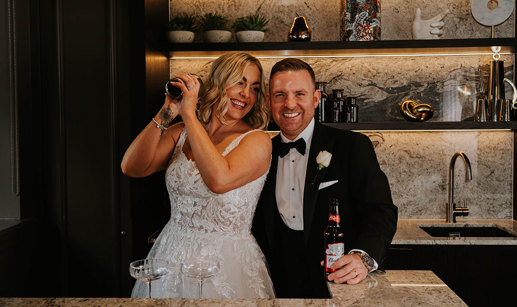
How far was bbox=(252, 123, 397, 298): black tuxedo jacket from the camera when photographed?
2.00 meters

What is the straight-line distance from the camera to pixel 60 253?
9.16ft

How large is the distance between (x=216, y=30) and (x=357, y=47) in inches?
37.2

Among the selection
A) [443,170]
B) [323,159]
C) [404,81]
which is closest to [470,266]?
[443,170]

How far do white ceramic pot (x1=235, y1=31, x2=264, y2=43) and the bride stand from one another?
4.18ft

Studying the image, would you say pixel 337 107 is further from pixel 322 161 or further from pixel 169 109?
pixel 169 109

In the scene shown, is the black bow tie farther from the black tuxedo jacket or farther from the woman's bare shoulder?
the woman's bare shoulder

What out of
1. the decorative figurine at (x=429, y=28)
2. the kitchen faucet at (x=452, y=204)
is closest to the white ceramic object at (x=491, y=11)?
the decorative figurine at (x=429, y=28)

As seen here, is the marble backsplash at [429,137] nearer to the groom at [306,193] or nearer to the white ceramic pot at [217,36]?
the white ceramic pot at [217,36]

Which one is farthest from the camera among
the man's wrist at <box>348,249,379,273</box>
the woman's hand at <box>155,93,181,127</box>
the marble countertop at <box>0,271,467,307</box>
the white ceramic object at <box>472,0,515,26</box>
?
the white ceramic object at <box>472,0,515,26</box>

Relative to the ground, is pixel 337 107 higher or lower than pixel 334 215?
higher

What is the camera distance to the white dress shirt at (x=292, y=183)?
214 cm

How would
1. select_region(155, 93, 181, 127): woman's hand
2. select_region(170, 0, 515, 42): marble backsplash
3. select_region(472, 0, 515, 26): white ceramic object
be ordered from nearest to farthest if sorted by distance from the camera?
select_region(155, 93, 181, 127): woman's hand
select_region(472, 0, 515, 26): white ceramic object
select_region(170, 0, 515, 42): marble backsplash

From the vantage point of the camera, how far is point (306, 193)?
6.84ft

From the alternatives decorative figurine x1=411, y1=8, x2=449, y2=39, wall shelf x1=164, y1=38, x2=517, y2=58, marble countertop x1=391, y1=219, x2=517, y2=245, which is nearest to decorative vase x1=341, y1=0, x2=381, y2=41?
wall shelf x1=164, y1=38, x2=517, y2=58
